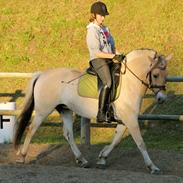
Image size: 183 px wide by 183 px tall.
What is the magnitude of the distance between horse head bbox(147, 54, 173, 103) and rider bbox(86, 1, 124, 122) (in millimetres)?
493

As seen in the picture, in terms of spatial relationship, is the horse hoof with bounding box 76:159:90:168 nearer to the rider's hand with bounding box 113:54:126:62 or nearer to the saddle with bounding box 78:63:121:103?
the saddle with bounding box 78:63:121:103

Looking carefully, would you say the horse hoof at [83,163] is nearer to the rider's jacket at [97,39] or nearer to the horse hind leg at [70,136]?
the horse hind leg at [70,136]

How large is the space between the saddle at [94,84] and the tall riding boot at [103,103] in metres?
0.07

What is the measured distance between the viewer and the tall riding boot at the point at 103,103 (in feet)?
28.2

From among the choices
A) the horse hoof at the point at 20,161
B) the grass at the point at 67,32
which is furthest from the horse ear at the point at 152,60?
the grass at the point at 67,32

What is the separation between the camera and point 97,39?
865cm

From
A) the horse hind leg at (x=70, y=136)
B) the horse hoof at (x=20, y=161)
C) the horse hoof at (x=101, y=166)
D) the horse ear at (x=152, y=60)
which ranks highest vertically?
the horse ear at (x=152, y=60)

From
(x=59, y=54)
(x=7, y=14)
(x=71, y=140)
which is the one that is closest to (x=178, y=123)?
(x=71, y=140)

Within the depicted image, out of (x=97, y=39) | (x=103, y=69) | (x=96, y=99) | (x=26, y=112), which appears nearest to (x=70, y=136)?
(x=26, y=112)

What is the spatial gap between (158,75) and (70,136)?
184 cm

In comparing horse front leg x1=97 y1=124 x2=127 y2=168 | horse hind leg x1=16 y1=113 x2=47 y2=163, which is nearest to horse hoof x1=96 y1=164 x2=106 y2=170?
horse front leg x1=97 y1=124 x2=127 y2=168

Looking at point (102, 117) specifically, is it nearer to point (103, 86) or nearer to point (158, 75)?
point (103, 86)

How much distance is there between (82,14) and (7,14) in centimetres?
268

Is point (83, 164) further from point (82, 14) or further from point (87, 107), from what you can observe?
point (82, 14)
